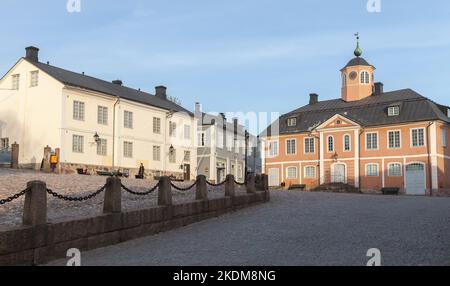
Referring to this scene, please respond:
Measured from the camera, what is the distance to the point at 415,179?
1639 inches

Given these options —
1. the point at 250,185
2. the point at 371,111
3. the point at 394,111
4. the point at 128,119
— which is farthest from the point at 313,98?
the point at 250,185

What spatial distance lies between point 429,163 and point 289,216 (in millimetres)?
28722

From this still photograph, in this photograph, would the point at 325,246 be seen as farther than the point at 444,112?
No

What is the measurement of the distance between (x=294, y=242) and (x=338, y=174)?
36401 mm

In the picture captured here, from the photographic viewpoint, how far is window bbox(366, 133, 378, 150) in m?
44.6

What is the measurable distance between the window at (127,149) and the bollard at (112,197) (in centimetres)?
2923

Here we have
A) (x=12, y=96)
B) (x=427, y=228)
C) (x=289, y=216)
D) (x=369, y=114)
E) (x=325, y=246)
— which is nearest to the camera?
(x=325, y=246)

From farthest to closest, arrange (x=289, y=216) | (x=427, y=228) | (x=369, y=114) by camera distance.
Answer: (x=369, y=114)
(x=289, y=216)
(x=427, y=228)

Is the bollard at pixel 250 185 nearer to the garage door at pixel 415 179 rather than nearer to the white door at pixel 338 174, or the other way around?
the garage door at pixel 415 179
